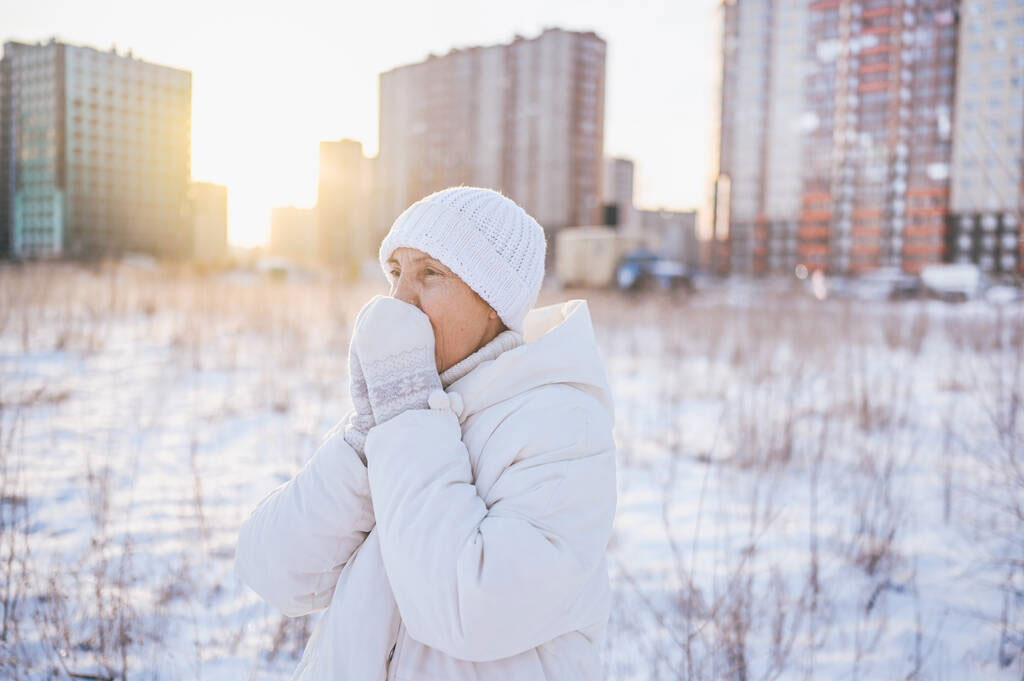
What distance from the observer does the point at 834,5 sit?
200 ft

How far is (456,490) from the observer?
0.87 m

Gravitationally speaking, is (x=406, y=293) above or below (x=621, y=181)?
below

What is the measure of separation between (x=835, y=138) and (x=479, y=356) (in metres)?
72.0

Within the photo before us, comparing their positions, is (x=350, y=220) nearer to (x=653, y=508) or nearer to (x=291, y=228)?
(x=291, y=228)

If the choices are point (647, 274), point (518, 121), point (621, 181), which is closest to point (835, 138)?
point (518, 121)

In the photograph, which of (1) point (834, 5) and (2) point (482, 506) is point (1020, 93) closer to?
(2) point (482, 506)

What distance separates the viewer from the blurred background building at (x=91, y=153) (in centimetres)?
872

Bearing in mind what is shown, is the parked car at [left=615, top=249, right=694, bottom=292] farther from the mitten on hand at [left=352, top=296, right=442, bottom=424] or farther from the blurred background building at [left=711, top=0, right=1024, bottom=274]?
the blurred background building at [left=711, top=0, right=1024, bottom=274]

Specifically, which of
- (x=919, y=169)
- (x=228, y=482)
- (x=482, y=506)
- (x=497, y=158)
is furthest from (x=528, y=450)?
(x=919, y=169)

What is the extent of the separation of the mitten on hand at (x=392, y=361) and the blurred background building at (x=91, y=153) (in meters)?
7.36

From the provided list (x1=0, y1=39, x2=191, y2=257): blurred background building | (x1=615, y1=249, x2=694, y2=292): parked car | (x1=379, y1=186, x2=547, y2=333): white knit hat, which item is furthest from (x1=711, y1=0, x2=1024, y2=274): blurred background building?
(x1=379, y1=186, x2=547, y2=333): white knit hat

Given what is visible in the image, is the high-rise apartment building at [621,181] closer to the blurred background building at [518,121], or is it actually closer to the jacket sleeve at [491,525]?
the blurred background building at [518,121]

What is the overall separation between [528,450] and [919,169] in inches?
2720

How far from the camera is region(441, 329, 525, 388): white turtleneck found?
1.06 m
